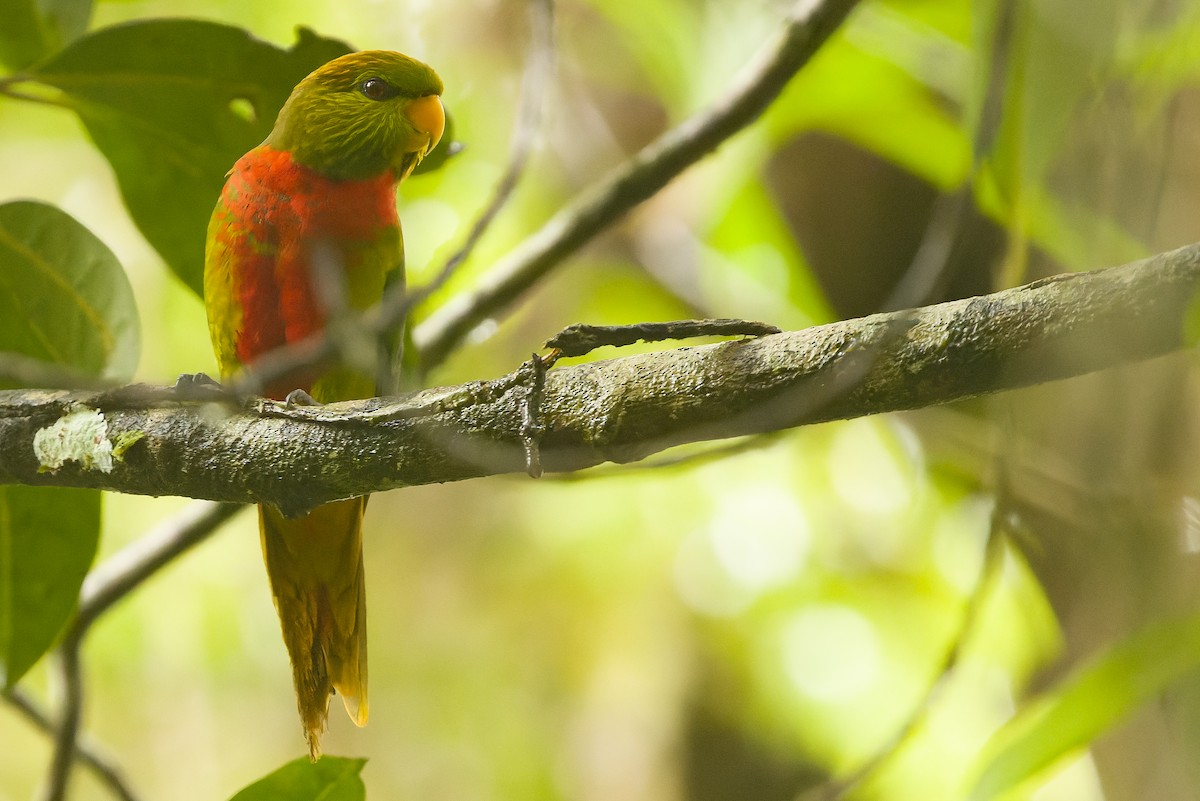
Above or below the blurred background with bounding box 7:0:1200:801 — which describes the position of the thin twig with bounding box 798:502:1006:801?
below

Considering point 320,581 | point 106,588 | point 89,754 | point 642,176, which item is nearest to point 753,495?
point 642,176

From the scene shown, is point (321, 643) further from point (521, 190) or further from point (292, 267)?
point (521, 190)

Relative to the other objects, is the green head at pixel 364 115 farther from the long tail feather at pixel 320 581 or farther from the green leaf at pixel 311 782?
the green leaf at pixel 311 782

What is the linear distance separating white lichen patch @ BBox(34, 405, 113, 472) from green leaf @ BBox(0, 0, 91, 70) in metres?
0.61

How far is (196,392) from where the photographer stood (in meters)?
1.30

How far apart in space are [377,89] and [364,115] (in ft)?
0.19

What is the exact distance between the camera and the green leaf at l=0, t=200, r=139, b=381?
1.58 m

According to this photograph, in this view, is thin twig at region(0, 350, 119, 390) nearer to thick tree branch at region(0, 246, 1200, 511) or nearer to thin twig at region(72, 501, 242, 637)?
thick tree branch at region(0, 246, 1200, 511)

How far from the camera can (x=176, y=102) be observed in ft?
5.33

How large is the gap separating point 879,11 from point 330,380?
1439mm

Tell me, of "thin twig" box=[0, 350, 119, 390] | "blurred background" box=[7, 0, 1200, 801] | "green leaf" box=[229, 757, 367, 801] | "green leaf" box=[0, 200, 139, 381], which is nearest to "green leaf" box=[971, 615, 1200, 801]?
"blurred background" box=[7, 0, 1200, 801]

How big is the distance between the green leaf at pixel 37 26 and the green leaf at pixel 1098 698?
1.62m

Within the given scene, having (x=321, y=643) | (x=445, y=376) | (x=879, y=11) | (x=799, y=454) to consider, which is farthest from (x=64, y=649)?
(x=799, y=454)

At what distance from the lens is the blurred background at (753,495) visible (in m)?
1.21
